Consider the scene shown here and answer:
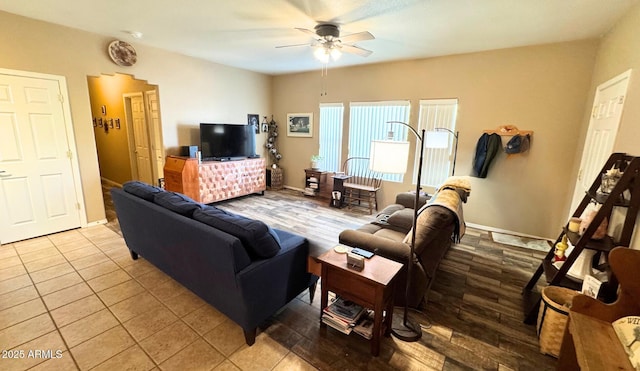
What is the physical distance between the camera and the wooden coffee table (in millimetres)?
1613

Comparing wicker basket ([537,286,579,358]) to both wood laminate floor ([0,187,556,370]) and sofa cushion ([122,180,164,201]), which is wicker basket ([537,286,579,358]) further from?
sofa cushion ([122,180,164,201])

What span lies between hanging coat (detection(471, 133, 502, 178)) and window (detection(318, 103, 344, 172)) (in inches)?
101

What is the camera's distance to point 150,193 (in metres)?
2.41

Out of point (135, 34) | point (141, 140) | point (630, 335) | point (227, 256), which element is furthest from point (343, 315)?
point (141, 140)

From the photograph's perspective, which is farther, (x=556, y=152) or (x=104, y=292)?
(x=556, y=152)

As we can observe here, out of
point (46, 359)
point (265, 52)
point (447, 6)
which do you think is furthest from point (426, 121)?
point (46, 359)

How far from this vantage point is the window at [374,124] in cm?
468

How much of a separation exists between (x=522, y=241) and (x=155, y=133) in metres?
6.56

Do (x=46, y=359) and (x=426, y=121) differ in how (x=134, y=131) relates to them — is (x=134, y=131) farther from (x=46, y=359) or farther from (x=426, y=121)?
(x=426, y=121)

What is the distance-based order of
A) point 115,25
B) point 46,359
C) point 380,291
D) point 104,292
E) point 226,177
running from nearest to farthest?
point 380,291 < point 46,359 < point 104,292 < point 115,25 < point 226,177

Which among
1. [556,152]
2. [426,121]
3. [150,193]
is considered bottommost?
[150,193]

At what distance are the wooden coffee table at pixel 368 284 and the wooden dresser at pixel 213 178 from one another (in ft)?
11.5

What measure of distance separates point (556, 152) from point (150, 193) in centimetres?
503

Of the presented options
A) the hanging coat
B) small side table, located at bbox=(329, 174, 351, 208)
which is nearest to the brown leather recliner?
the hanging coat
